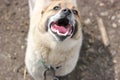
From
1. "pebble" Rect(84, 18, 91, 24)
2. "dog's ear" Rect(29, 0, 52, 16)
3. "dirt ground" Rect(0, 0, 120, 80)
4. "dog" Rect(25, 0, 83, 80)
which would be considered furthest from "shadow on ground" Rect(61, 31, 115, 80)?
"dog's ear" Rect(29, 0, 52, 16)

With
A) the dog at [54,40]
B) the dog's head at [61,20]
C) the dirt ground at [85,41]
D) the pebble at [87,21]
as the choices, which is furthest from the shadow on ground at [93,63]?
the dog's head at [61,20]

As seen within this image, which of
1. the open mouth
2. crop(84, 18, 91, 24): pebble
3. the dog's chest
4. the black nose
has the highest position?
the black nose

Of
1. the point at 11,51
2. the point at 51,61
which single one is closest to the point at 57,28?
the point at 51,61

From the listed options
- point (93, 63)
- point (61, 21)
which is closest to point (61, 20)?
Answer: point (61, 21)

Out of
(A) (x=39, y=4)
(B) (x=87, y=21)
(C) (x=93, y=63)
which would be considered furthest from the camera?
(B) (x=87, y=21)

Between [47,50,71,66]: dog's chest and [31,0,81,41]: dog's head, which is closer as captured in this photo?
[31,0,81,41]: dog's head

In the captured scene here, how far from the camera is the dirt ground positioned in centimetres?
421

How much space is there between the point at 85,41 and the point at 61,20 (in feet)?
3.86

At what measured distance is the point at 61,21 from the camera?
3.34m

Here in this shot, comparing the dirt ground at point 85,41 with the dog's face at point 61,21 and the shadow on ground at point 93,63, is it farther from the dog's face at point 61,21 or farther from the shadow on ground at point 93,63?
the dog's face at point 61,21

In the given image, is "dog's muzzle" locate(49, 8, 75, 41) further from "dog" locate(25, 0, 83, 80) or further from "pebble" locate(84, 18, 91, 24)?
"pebble" locate(84, 18, 91, 24)

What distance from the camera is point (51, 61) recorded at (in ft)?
11.8

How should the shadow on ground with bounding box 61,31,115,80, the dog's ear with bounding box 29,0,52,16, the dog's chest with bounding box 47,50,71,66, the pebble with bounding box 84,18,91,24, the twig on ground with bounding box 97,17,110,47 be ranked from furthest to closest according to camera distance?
the pebble with bounding box 84,18,91,24
the twig on ground with bounding box 97,17,110,47
the shadow on ground with bounding box 61,31,115,80
the dog's ear with bounding box 29,0,52,16
the dog's chest with bounding box 47,50,71,66

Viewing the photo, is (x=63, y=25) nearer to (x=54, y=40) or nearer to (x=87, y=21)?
(x=54, y=40)
